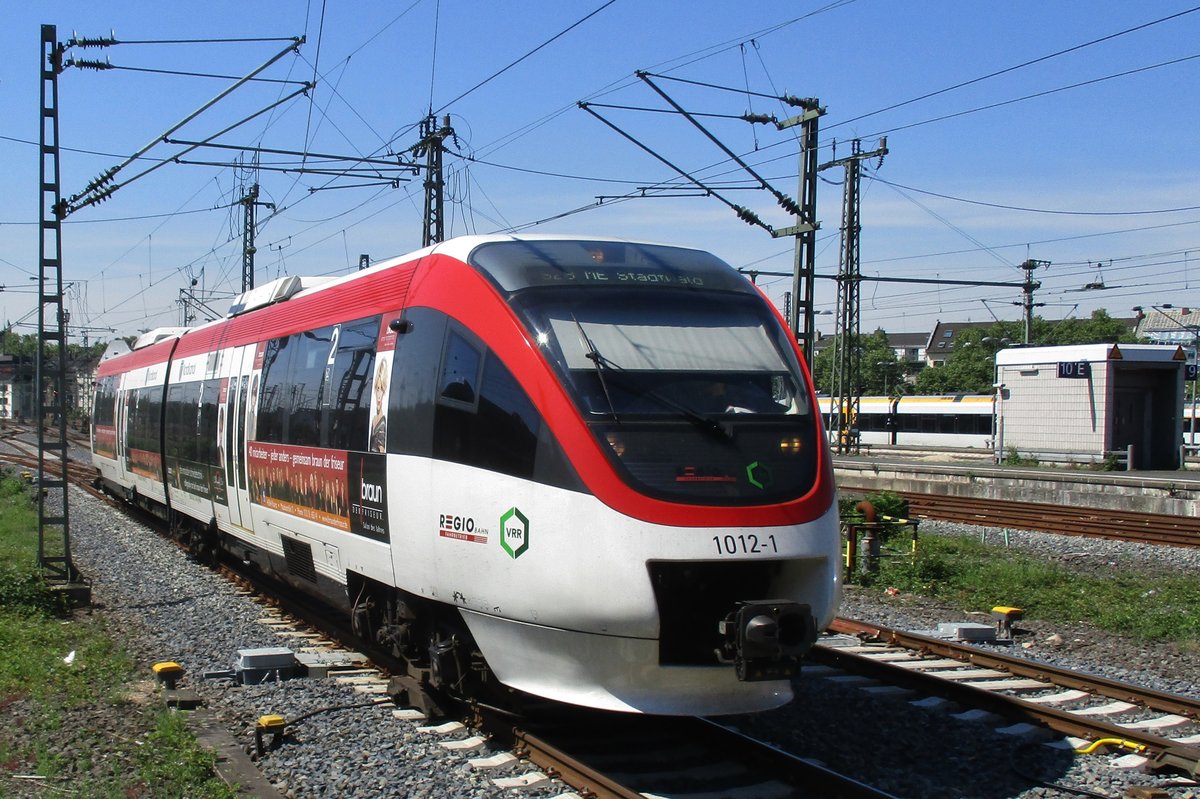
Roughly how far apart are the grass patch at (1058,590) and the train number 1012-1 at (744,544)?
20.1ft

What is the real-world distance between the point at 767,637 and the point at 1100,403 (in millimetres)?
29206

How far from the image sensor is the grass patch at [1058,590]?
11.1 meters

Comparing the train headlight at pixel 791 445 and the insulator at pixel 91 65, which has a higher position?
the insulator at pixel 91 65

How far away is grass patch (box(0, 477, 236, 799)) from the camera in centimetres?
624

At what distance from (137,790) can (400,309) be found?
3517mm

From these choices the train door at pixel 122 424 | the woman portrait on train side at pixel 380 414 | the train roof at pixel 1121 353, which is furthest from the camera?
the train roof at pixel 1121 353

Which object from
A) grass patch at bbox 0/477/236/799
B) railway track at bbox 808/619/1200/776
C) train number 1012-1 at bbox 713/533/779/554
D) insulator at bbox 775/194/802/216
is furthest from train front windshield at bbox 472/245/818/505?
insulator at bbox 775/194/802/216

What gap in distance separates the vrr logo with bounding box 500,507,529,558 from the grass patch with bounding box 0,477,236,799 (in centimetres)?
195

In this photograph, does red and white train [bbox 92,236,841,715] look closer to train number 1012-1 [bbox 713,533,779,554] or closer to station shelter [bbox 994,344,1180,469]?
train number 1012-1 [bbox 713,533,779,554]

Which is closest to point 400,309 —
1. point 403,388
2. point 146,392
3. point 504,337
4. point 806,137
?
point 403,388

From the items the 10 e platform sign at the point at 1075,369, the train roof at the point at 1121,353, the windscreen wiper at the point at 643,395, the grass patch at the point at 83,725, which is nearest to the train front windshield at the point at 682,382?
the windscreen wiper at the point at 643,395

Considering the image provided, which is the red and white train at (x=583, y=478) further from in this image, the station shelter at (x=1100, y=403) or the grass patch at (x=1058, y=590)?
the station shelter at (x=1100, y=403)

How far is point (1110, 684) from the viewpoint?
26.7ft

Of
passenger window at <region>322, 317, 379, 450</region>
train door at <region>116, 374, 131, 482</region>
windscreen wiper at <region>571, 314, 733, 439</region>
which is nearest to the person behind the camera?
windscreen wiper at <region>571, 314, 733, 439</region>
